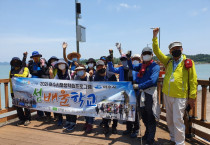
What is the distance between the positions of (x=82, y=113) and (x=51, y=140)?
0.93 metres

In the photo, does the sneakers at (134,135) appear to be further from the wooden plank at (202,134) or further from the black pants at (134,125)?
the wooden plank at (202,134)

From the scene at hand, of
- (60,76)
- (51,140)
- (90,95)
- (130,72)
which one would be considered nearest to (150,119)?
(130,72)

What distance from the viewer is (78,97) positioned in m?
4.20

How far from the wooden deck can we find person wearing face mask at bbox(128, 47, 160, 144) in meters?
0.49

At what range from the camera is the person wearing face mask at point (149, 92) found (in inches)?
128

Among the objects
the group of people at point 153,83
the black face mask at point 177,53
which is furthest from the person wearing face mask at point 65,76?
the black face mask at point 177,53

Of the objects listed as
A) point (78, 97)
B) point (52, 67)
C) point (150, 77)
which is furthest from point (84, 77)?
point (150, 77)

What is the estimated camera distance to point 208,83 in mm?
3244

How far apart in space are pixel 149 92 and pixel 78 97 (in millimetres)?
1838

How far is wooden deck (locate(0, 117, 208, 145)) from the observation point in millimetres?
3597

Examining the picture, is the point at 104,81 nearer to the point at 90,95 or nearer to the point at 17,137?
the point at 90,95

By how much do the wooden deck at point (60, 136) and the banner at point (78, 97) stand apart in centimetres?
50

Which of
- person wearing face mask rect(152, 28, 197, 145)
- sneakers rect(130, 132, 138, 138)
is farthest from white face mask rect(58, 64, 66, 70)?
person wearing face mask rect(152, 28, 197, 145)

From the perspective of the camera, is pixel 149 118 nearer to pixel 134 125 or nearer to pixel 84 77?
pixel 134 125
